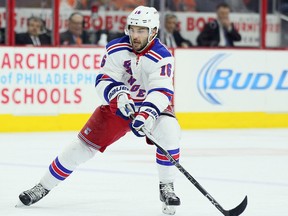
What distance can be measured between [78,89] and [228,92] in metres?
1.87

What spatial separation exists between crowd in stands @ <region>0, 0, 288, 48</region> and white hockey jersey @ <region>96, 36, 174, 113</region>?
5841 millimetres

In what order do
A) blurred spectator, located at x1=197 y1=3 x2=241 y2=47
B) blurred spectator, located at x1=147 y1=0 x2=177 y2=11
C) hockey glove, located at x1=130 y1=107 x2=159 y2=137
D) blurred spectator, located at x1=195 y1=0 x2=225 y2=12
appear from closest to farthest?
hockey glove, located at x1=130 y1=107 x2=159 y2=137 < blurred spectator, located at x1=147 y1=0 x2=177 y2=11 < blurred spectator, located at x1=195 y1=0 x2=225 y2=12 < blurred spectator, located at x1=197 y1=3 x2=241 y2=47

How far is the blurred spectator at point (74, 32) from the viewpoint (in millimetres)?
11680

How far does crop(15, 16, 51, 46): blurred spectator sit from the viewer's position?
1135 centimetres

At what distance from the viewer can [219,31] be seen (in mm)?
12539

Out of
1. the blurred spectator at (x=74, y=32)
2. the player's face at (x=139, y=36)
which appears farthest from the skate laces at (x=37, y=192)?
the blurred spectator at (x=74, y=32)

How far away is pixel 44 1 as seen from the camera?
11.4 meters

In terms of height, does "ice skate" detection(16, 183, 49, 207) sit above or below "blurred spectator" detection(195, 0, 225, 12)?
below

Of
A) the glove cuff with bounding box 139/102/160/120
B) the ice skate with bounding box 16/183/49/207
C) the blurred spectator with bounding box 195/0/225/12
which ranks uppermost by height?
the glove cuff with bounding box 139/102/160/120

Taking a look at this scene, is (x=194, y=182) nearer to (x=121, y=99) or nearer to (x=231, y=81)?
(x=121, y=99)

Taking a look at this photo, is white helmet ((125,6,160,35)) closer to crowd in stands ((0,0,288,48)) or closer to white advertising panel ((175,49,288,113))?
crowd in stands ((0,0,288,48))

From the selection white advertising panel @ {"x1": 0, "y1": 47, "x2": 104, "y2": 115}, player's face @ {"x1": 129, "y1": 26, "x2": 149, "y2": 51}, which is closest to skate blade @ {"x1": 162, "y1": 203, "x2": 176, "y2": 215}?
player's face @ {"x1": 129, "y1": 26, "x2": 149, "y2": 51}

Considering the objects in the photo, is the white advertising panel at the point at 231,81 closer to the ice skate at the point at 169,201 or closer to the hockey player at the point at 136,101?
the hockey player at the point at 136,101

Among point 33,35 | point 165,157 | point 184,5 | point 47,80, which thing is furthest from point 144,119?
point 184,5
